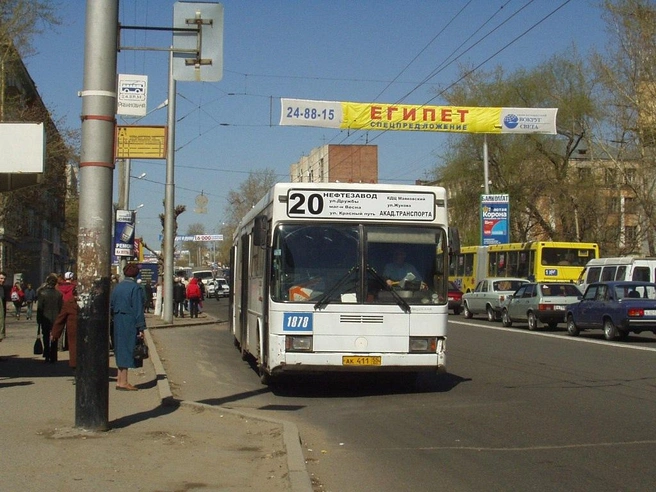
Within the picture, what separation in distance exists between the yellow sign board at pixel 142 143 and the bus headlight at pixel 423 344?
15.4 metres

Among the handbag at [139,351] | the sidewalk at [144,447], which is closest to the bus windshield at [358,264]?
the handbag at [139,351]

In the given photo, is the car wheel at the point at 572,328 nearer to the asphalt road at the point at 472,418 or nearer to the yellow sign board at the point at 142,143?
the asphalt road at the point at 472,418

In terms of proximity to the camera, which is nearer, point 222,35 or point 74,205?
point 222,35

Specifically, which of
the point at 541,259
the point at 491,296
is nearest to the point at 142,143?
the point at 491,296

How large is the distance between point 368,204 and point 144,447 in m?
5.60

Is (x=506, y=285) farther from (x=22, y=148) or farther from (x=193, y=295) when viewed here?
(x=22, y=148)

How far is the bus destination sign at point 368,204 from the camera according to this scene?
12.9 meters

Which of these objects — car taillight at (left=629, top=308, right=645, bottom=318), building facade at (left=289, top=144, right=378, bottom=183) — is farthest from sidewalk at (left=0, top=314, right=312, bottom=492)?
building facade at (left=289, top=144, right=378, bottom=183)

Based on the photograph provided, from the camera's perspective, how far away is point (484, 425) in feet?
33.8

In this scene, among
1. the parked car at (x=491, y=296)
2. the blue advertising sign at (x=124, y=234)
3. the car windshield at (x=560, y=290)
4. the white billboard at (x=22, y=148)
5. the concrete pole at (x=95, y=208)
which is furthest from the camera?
the parked car at (x=491, y=296)

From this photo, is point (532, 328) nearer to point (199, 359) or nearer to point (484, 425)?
point (199, 359)

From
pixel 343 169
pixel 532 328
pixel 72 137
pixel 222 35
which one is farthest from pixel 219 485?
pixel 343 169

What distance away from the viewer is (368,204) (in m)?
13.0

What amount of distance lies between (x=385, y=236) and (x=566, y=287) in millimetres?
18443
